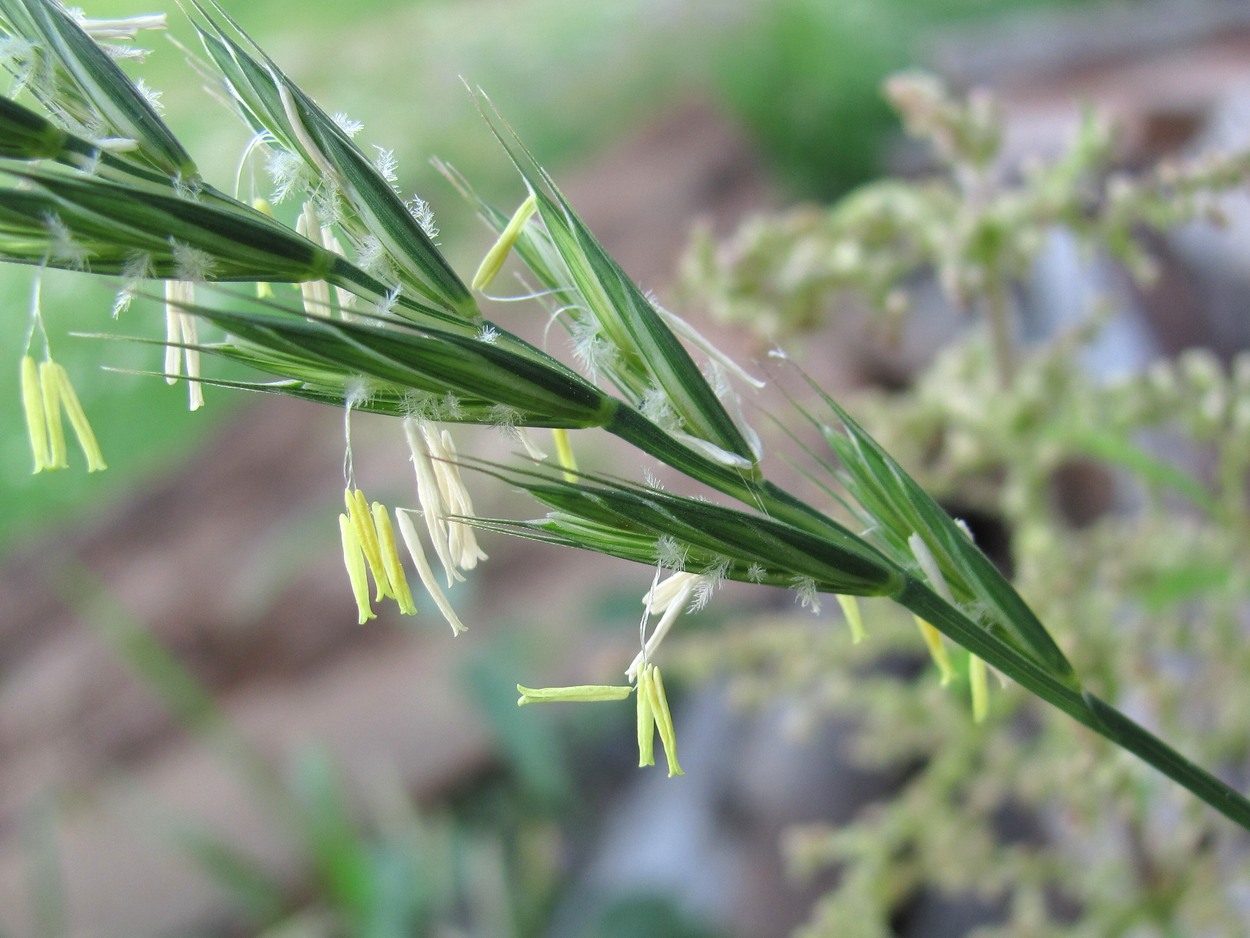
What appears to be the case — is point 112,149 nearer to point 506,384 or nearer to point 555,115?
point 506,384

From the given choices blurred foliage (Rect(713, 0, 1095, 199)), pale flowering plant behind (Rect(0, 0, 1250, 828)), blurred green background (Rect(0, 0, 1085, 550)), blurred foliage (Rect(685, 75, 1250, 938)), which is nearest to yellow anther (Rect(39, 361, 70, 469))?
pale flowering plant behind (Rect(0, 0, 1250, 828))

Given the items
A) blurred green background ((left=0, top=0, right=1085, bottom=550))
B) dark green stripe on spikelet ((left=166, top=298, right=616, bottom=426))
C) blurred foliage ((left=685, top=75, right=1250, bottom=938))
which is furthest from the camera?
blurred green background ((left=0, top=0, right=1085, bottom=550))

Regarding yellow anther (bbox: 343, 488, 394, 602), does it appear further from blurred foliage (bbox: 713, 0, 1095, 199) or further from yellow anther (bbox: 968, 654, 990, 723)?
blurred foliage (bbox: 713, 0, 1095, 199)

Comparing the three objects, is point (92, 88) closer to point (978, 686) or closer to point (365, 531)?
point (365, 531)

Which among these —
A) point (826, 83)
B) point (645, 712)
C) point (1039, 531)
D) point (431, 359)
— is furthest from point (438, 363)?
point (826, 83)

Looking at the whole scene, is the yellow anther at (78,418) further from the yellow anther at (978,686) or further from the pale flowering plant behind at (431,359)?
the yellow anther at (978,686)

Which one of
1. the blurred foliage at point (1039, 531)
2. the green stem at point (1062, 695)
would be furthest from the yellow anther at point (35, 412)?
the blurred foliage at point (1039, 531)

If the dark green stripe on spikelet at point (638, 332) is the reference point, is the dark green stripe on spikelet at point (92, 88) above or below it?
above
